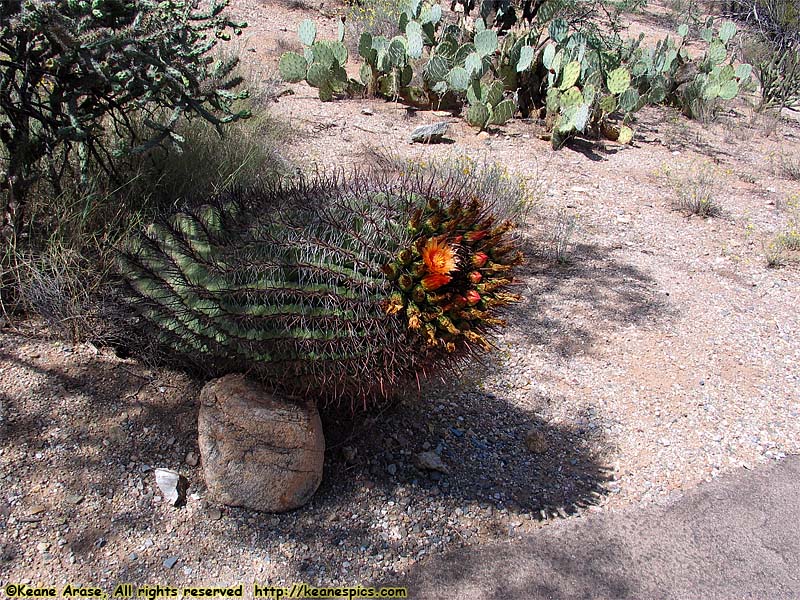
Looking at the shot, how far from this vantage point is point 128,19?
3330 millimetres

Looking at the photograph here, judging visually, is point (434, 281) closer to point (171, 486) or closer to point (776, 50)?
point (171, 486)

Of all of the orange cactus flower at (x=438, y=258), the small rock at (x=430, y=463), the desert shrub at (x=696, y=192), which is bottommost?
the desert shrub at (x=696, y=192)

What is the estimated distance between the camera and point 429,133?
7.50 m

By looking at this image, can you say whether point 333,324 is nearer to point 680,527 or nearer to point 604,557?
point 604,557

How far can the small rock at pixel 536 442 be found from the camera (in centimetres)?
350

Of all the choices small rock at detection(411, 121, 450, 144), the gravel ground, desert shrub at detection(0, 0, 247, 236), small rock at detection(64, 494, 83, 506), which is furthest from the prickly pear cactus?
small rock at detection(64, 494, 83, 506)

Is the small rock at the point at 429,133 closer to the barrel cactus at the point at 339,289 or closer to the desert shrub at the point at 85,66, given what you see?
the desert shrub at the point at 85,66

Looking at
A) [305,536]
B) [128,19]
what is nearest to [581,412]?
[305,536]

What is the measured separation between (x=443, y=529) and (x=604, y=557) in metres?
0.69

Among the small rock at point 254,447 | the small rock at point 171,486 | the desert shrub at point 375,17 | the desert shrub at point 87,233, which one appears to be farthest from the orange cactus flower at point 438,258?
the desert shrub at point 375,17

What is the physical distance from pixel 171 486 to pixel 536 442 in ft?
5.95

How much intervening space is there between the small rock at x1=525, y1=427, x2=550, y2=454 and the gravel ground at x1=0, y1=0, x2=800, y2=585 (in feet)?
0.06

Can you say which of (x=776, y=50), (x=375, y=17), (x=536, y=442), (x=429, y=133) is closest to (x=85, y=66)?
(x=536, y=442)

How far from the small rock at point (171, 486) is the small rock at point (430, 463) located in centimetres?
107
